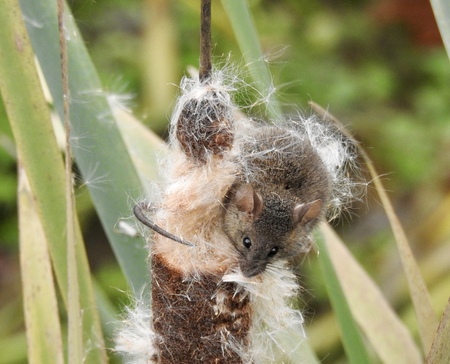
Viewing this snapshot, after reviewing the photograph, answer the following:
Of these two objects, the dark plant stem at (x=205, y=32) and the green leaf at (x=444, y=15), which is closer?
the dark plant stem at (x=205, y=32)

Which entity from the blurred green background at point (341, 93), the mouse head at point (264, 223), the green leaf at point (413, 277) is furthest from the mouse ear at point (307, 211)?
the blurred green background at point (341, 93)

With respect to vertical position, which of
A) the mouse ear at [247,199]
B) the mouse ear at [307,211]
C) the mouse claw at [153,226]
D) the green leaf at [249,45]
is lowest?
the mouse ear at [307,211]

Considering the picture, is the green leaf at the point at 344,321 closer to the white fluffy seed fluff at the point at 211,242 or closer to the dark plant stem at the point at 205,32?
the white fluffy seed fluff at the point at 211,242

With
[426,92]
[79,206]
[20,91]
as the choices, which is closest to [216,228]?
[20,91]

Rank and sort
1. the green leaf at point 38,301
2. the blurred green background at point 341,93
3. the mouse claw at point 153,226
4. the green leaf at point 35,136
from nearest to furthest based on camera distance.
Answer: the mouse claw at point 153,226, the green leaf at point 35,136, the green leaf at point 38,301, the blurred green background at point 341,93

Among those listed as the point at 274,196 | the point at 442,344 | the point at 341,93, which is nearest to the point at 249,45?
the point at 274,196

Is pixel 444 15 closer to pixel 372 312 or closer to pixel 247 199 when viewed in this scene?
pixel 247 199

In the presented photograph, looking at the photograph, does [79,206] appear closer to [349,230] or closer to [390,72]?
[349,230]
